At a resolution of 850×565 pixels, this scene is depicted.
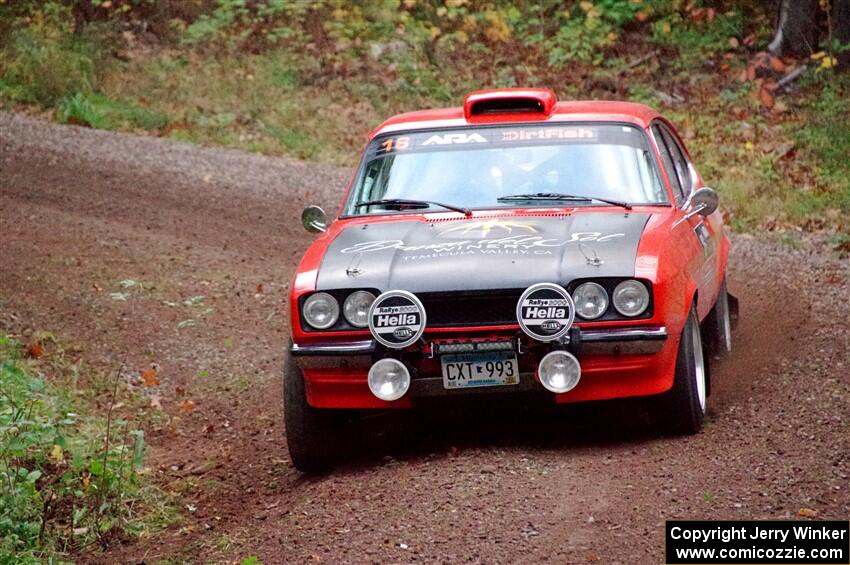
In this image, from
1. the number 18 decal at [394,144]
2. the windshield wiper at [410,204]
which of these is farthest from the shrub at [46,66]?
the windshield wiper at [410,204]

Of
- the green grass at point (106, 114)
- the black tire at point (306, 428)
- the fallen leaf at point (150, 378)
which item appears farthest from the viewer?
the green grass at point (106, 114)

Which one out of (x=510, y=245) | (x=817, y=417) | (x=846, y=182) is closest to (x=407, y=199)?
(x=510, y=245)

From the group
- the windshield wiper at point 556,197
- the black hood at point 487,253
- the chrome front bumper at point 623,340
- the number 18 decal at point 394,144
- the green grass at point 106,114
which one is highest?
the number 18 decal at point 394,144

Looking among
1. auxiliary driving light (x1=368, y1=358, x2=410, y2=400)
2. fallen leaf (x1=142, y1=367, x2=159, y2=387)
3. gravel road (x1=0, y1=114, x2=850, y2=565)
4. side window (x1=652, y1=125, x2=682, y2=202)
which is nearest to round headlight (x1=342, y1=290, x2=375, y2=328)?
auxiliary driving light (x1=368, y1=358, x2=410, y2=400)

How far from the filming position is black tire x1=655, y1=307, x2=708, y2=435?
19.0 feet

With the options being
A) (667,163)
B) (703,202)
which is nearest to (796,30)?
(667,163)

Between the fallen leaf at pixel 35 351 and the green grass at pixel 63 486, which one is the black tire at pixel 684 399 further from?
the fallen leaf at pixel 35 351

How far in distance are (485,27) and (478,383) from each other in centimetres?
1508

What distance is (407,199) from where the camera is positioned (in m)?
6.76

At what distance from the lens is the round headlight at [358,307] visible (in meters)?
5.68

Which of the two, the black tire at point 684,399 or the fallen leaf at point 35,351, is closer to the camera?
the black tire at point 684,399

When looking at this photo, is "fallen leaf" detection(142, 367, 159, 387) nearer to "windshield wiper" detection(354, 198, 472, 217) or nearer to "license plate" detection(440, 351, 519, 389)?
"windshield wiper" detection(354, 198, 472, 217)

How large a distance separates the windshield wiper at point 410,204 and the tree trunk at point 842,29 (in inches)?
462

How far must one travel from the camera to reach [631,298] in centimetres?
555
